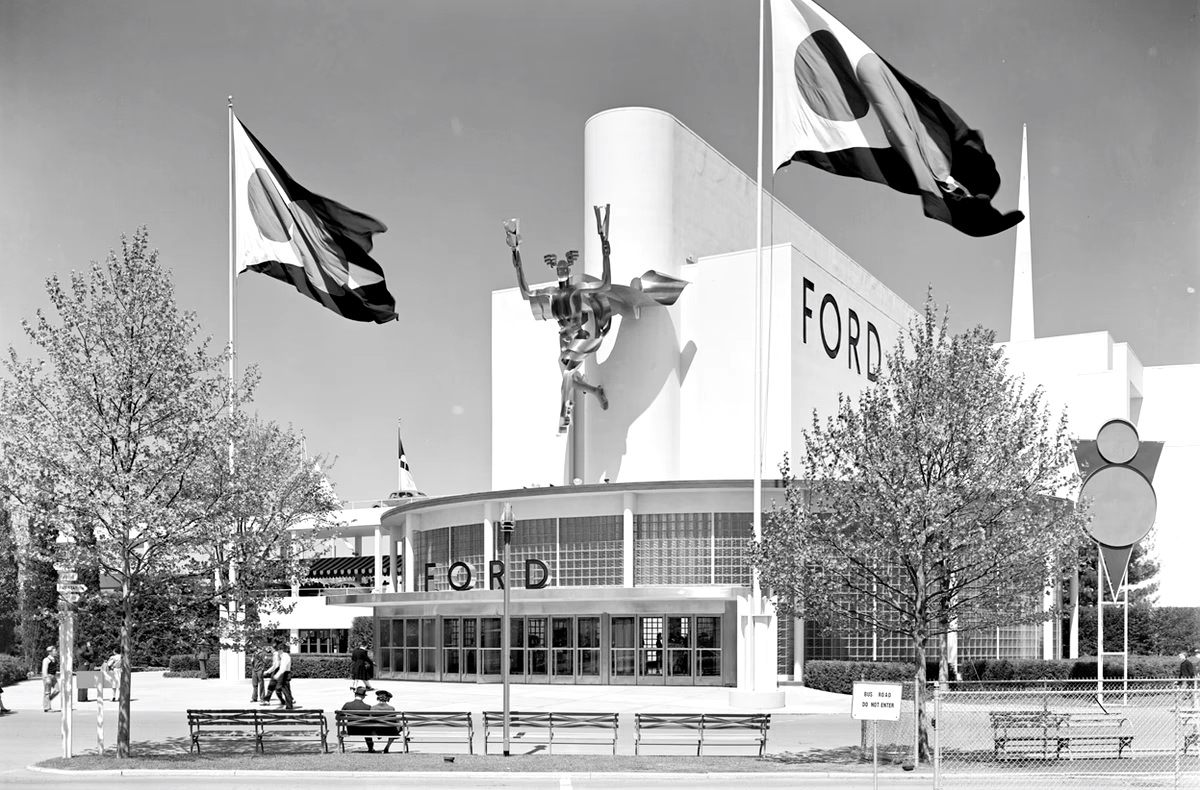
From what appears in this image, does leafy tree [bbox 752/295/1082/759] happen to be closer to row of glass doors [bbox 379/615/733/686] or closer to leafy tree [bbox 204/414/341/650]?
leafy tree [bbox 204/414/341/650]

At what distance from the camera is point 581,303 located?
4644 cm

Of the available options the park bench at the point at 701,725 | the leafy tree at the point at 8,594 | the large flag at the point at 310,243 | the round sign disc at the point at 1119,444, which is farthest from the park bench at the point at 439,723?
the leafy tree at the point at 8,594

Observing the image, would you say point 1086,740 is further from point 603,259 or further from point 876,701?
point 603,259

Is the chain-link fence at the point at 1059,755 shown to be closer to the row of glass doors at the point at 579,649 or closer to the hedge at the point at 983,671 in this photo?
the hedge at the point at 983,671

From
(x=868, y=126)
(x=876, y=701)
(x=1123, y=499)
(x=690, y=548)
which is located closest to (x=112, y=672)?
(x=690, y=548)

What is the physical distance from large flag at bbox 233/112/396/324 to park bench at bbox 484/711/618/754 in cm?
1560

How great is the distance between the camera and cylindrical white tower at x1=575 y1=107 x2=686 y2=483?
4853cm

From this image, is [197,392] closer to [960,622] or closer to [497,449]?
[960,622]

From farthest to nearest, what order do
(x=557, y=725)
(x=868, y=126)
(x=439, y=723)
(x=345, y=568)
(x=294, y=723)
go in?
(x=345, y=568) → (x=868, y=126) → (x=294, y=723) → (x=557, y=725) → (x=439, y=723)

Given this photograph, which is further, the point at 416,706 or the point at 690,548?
the point at 690,548

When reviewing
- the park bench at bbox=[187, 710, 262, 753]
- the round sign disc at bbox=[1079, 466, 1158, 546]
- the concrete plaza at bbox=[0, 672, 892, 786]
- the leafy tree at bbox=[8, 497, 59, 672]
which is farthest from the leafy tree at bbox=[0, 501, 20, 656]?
the round sign disc at bbox=[1079, 466, 1158, 546]

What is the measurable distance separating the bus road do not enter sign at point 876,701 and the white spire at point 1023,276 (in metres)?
70.5

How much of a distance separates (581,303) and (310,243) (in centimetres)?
1281

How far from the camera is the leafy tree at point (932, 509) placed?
65.7ft
